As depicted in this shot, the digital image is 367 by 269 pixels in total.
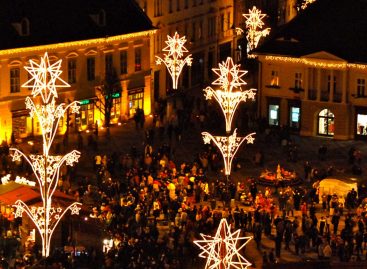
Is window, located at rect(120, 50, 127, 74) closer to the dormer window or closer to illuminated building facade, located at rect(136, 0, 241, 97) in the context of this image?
illuminated building facade, located at rect(136, 0, 241, 97)

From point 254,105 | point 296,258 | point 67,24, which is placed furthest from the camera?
point 254,105

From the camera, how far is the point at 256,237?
67500 mm

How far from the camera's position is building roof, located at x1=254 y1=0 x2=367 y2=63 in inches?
3674

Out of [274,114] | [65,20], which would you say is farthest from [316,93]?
[65,20]

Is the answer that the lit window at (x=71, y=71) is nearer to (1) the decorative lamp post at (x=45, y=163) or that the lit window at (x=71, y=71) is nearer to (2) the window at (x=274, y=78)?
(2) the window at (x=274, y=78)

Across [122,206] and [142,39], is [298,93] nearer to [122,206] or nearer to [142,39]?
[142,39]

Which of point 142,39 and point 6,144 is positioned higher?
point 142,39

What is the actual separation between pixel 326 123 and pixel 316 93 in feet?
6.52

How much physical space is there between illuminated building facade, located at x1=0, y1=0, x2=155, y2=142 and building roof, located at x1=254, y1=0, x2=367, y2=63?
8.18 meters

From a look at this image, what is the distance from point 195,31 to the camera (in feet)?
357

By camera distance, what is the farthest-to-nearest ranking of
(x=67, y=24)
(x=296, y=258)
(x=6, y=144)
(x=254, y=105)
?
1. (x=254, y=105)
2. (x=67, y=24)
3. (x=6, y=144)
4. (x=296, y=258)

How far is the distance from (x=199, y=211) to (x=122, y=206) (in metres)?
3.61

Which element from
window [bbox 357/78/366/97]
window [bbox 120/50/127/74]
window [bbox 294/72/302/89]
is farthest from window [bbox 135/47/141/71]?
window [bbox 357/78/366/97]

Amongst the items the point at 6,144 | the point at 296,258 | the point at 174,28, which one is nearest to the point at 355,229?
the point at 296,258
